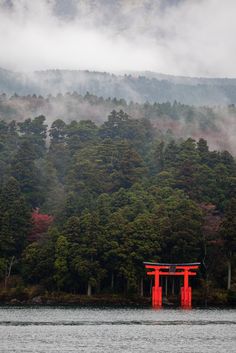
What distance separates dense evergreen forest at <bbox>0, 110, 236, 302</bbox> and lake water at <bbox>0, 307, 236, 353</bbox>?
9.78 metres

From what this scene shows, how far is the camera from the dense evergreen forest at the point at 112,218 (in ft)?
225

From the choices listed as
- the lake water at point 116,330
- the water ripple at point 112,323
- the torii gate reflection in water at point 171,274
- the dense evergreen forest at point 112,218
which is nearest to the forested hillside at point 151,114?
the dense evergreen forest at point 112,218

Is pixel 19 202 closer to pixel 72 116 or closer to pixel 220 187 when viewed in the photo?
pixel 220 187

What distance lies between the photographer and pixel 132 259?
2692 inches

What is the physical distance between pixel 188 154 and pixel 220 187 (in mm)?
10292

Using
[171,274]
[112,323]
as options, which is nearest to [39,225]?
[171,274]

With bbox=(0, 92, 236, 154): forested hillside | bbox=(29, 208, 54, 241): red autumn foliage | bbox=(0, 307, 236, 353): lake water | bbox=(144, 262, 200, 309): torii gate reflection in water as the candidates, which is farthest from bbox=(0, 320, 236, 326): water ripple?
bbox=(0, 92, 236, 154): forested hillside

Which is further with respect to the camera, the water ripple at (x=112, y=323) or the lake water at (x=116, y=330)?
the water ripple at (x=112, y=323)

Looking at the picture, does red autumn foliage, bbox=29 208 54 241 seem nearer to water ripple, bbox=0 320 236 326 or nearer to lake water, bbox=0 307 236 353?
lake water, bbox=0 307 236 353

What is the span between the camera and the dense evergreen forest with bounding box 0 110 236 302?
68.7 meters

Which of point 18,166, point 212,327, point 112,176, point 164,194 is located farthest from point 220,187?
point 212,327

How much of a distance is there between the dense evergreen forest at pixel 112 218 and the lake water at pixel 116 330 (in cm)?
A: 978

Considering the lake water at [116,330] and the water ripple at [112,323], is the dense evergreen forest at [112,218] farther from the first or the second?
the water ripple at [112,323]

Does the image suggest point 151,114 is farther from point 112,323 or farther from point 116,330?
point 116,330
